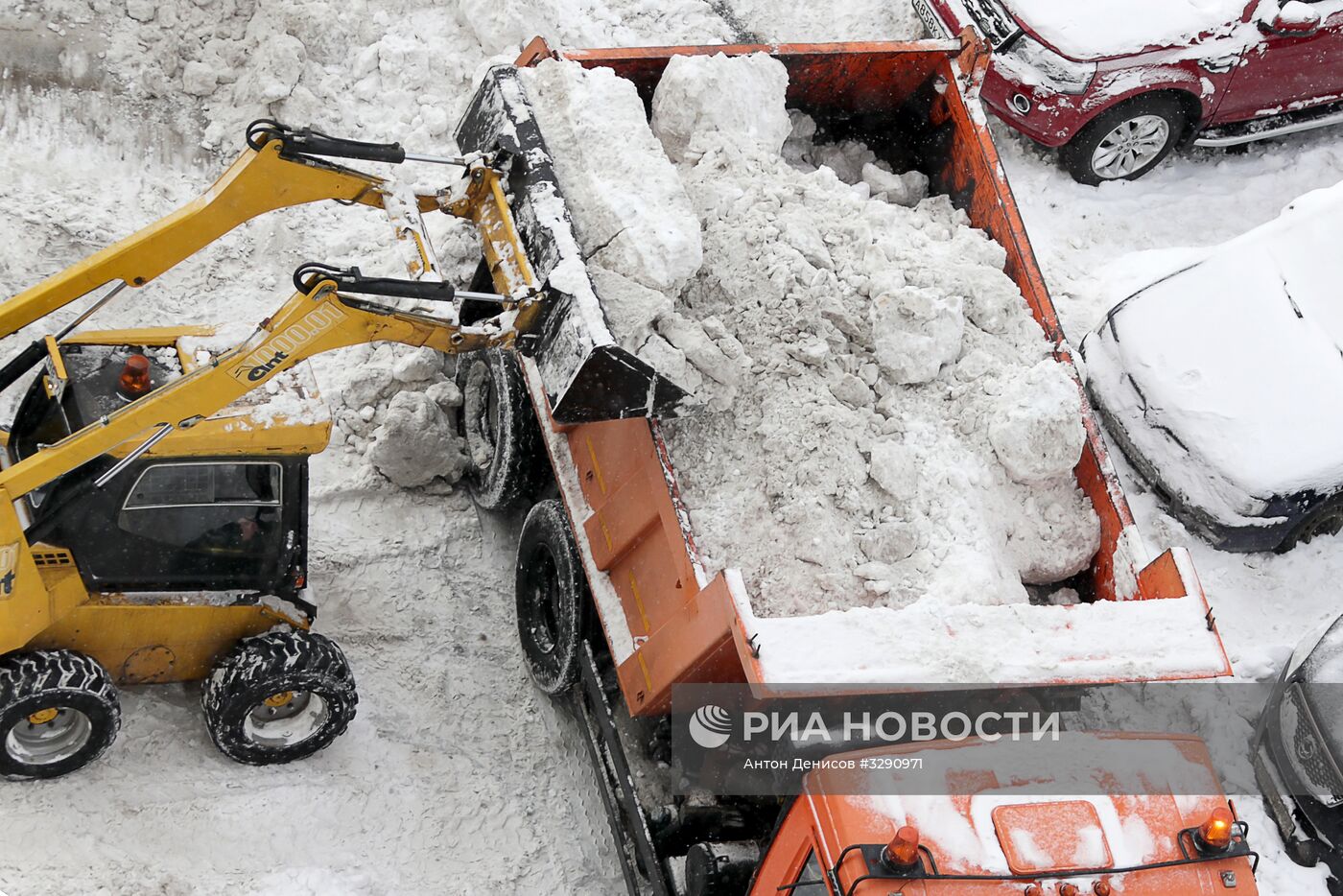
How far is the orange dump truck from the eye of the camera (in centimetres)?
365

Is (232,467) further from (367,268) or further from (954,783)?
(954,783)

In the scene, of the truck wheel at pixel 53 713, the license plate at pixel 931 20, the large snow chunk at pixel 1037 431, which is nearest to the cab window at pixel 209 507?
the truck wheel at pixel 53 713

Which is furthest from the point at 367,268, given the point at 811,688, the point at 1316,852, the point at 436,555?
the point at 1316,852

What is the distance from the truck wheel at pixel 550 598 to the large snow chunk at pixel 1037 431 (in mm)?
1855

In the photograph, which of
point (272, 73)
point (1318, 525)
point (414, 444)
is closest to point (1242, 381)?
point (1318, 525)

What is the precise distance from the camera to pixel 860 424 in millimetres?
4863

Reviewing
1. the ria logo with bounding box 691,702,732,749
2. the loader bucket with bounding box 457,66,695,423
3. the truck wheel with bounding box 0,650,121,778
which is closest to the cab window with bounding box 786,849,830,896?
the ria logo with bounding box 691,702,732,749

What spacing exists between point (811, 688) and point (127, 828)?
271 cm

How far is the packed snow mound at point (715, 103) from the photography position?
18.3 ft

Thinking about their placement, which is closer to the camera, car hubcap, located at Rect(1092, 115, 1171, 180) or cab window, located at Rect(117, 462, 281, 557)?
cab window, located at Rect(117, 462, 281, 557)

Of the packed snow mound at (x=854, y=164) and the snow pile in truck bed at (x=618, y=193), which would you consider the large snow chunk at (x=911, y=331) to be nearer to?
the snow pile in truck bed at (x=618, y=193)

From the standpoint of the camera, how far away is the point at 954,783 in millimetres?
3721

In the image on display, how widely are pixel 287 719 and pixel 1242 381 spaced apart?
4666mm

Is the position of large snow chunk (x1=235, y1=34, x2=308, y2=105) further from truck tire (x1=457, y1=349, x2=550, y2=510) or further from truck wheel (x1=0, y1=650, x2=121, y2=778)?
truck wheel (x1=0, y1=650, x2=121, y2=778)
